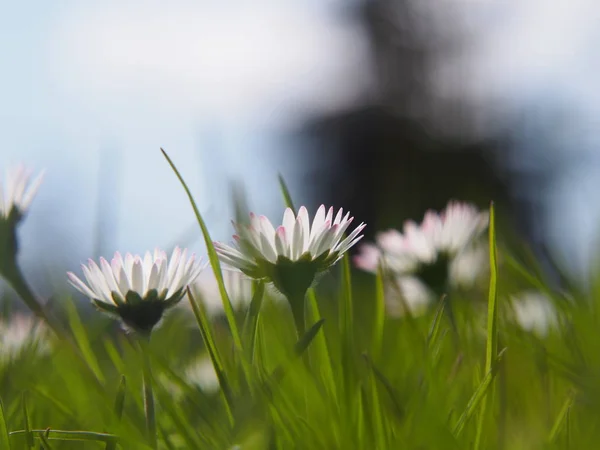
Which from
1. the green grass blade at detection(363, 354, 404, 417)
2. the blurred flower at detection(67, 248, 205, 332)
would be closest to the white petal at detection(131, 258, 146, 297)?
the blurred flower at detection(67, 248, 205, 332)

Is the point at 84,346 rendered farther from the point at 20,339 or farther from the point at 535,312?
the point at 535,312

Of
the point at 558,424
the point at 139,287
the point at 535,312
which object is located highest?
the point at 139,287

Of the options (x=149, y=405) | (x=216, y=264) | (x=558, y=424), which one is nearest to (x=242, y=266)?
(x=216, y=264)

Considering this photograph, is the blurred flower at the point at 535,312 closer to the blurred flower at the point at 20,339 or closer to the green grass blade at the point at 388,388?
the green grass blade at the point at 388,388

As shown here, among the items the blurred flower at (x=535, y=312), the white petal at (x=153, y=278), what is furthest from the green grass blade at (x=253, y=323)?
the blurred flower at (x=535, y=312)

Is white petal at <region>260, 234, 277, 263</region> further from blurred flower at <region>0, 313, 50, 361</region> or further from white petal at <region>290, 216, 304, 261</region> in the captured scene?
blurred flower at <region>0, 313, 50, 361</region>

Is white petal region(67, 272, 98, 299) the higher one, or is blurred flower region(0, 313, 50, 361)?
white petal region(67, 272, 98, 299)

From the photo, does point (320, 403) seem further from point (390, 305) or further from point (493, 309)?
point (390, 305)
